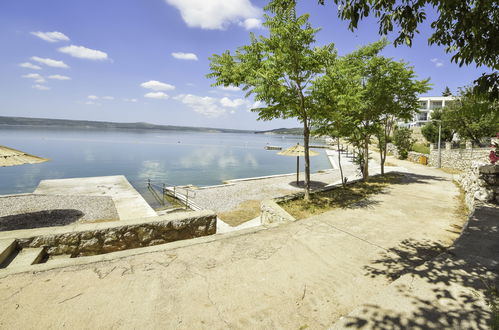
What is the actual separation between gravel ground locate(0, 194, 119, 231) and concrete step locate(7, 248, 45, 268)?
726 cm

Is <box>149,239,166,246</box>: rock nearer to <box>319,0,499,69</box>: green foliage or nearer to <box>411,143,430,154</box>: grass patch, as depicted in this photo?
<box>319,0,499,69</box>: green foliage

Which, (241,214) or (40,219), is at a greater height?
(40,219)

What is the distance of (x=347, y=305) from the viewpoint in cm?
387

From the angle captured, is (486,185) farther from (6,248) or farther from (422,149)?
(422,149)

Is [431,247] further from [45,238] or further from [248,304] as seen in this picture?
[45,238]

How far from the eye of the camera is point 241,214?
45.7ft

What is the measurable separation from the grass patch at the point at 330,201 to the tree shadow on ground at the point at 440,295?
3839 mm

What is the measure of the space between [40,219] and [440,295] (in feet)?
52.9

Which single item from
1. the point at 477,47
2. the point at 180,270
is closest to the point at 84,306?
the point at 180,270

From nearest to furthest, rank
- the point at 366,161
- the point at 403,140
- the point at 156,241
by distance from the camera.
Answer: the point at 156,241
the point at 366,161
the point at 403,140

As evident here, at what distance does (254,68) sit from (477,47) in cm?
666

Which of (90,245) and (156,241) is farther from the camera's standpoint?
(156,241)

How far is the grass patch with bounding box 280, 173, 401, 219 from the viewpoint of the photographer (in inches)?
355

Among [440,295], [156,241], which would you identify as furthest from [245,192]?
[440,295]
